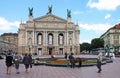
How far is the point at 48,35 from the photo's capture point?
423 feet

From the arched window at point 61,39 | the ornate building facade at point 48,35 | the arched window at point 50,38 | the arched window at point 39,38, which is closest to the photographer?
the ornate building facade at point 48,35

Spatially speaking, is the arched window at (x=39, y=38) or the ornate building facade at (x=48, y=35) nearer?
the ornate building facade at (x=48, y=35)

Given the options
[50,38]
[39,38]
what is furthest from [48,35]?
[39,38]

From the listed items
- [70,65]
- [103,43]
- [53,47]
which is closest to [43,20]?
[53,47]

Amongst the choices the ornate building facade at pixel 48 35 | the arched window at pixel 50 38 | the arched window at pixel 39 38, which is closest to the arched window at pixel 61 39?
the ornate building facade at pixel 48 35

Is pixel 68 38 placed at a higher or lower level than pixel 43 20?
lower

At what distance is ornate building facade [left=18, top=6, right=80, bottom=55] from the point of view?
413 ft

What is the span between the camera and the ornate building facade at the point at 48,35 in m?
126

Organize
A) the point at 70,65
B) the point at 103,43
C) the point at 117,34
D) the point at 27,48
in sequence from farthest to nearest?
the point at 103,43
the point at 117,34
the point at 27,48
the point at 70,65

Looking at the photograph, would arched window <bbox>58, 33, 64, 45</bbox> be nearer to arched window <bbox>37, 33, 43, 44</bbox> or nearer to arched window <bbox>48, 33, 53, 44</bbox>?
arched window <bbox>48, 33, 53, 44</bbox>

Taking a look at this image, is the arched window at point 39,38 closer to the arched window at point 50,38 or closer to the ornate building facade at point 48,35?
the ornate building facade at point 48,35

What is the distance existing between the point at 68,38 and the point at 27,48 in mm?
18583

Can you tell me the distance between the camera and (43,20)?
127 meters

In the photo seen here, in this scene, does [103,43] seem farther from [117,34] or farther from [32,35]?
[32,35]
